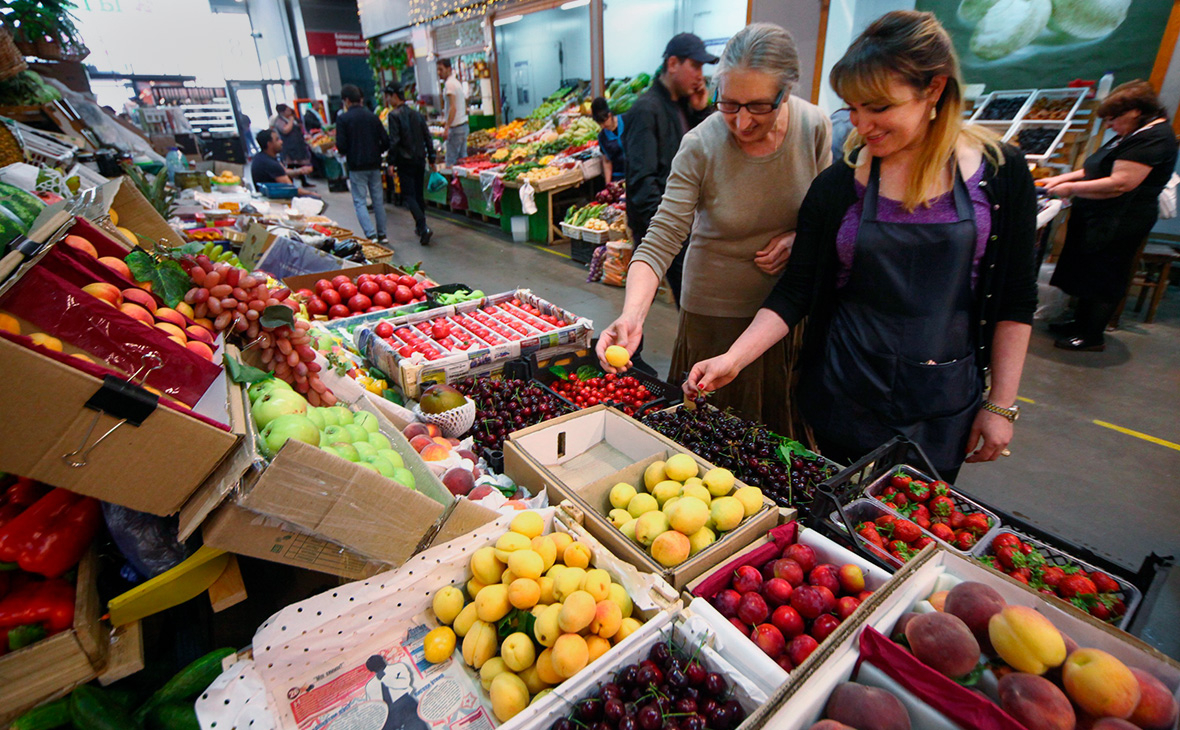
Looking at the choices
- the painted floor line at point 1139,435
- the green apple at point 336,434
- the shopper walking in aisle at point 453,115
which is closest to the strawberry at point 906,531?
the green apple at point 336,434

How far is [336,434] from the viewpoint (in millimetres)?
1375

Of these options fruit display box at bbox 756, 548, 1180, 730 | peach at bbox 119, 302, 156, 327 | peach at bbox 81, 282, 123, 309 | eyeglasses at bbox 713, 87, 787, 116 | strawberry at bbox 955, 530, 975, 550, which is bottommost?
strawberry at bbox 955, 530, 975, 550

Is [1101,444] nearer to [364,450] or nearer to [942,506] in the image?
[942,506]

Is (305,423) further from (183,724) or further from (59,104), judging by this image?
(59,104)

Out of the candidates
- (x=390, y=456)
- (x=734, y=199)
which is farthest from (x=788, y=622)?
(x=734, y=199)

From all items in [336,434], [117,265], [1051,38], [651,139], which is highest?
[1051,38]

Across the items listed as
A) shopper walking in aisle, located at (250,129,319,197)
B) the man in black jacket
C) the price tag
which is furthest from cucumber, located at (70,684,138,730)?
shopper walking in aisle, located at (250,129,319,197)

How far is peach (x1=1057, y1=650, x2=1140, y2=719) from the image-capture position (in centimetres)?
69

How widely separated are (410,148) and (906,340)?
7.52 m

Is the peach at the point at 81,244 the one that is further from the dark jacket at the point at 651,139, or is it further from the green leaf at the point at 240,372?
A: the dark jacket at the point at 651,139

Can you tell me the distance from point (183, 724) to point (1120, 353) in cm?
586

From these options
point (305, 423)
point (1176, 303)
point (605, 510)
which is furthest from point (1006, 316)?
point (1176, 303)

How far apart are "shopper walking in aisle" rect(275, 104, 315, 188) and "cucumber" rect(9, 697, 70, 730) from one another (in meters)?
12.5

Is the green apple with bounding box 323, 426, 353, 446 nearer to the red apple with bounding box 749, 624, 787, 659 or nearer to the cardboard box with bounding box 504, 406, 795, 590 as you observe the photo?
the cardboard box with bounding box 504, 406, 795, 590
